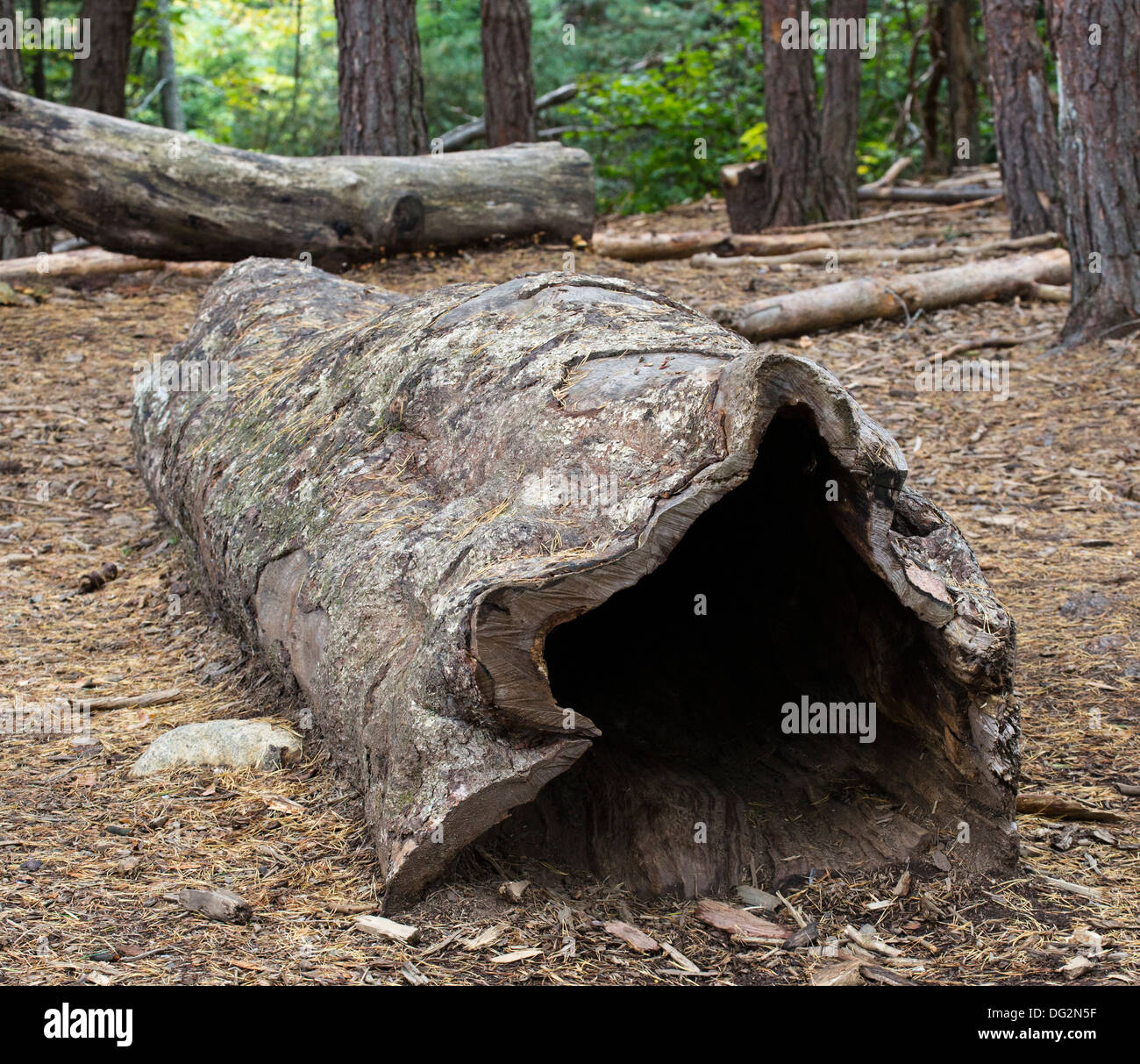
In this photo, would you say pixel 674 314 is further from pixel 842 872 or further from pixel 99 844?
pixel 99 844

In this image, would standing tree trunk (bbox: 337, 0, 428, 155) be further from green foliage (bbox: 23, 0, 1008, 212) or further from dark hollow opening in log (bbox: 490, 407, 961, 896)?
dark hollow opening in log (bbox: 490, 407, 961, 896)

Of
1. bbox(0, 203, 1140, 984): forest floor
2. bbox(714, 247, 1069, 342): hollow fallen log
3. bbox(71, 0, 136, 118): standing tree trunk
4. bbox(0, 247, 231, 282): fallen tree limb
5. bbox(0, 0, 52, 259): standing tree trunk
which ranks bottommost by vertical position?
bbox(0, 203, 1140, 984): forest floor

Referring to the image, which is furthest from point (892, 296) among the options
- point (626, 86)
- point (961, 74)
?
point (961, 74)

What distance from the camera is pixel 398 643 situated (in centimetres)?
291

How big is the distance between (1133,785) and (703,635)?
1389mm

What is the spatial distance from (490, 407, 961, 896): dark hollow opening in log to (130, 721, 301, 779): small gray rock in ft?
2.75

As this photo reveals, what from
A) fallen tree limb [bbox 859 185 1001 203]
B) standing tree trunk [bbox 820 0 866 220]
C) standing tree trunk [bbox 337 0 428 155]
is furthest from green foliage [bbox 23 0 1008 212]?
standing tree trunk [bbox 337 0 428 155]

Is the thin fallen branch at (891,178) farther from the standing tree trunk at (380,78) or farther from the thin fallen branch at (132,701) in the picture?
the thin fallen branch at (132,701)

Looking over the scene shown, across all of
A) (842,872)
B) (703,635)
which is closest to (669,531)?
(842,872)

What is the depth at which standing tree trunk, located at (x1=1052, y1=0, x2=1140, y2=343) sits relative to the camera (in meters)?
6.66

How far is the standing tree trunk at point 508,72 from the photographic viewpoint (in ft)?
37.3

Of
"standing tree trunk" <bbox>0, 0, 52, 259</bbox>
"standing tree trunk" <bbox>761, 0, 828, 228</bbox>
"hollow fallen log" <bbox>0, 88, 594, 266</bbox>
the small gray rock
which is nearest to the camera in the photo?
the small gray rock

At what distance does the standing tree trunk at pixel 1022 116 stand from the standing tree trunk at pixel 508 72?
14.8 ft

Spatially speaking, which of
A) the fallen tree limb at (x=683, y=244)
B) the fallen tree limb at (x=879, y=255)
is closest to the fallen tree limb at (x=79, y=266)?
the fallen tree limb at (x=683, y=244)
